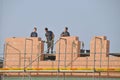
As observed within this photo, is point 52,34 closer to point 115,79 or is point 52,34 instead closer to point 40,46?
point 40,46

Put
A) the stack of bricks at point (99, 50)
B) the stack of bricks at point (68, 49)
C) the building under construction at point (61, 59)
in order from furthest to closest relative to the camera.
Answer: the stack of bricks at point (68, 49) < the stack of bricks at point (99, 50) < the building under construction at point (61, 59)

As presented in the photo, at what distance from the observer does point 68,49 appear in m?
40.7

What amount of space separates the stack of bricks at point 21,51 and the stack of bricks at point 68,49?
3.26ft

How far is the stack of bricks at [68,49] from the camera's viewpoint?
4040 cm

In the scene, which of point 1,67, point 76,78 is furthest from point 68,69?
point 1,67

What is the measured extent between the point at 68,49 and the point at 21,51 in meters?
2.46

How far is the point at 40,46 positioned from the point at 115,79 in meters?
4.17

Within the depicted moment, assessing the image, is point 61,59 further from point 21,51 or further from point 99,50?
point 21,51

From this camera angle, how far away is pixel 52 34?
137 feet

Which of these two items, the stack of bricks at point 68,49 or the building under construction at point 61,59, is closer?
the building under construction at point 61,59

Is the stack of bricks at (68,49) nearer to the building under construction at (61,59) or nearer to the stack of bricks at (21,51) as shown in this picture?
the building under construction at (61,59)

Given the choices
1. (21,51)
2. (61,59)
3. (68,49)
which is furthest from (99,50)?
(21,51)

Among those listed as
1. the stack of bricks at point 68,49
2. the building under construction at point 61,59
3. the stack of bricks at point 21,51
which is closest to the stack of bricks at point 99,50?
the building under construction at point 61,59

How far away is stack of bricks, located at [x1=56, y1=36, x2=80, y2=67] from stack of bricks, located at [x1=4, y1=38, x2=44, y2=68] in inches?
39.2
